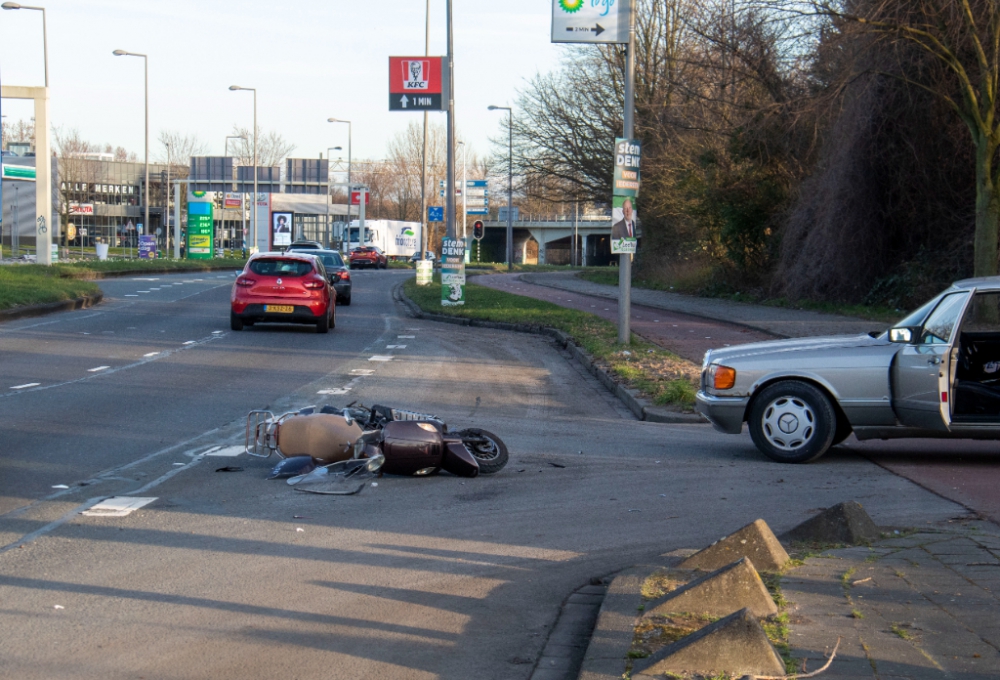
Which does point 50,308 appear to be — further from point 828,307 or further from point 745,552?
point 745,552

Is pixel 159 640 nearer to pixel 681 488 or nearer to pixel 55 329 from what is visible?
pixel 681 488

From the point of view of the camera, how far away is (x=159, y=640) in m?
4.56

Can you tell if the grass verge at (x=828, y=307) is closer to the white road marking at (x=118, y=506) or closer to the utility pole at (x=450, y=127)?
the utility pole at (x=450, y=127)

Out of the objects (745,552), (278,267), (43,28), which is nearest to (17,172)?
(43,28)

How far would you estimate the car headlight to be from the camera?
9125mm

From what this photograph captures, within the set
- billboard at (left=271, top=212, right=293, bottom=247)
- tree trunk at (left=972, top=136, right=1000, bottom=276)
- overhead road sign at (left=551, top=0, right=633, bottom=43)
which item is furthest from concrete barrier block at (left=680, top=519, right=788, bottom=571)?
billboard at (left=271, top=212, right=293, bottom=247)

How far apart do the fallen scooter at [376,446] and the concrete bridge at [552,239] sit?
91249 millimetres

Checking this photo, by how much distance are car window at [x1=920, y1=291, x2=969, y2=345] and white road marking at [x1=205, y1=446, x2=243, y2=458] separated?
5.79 meters

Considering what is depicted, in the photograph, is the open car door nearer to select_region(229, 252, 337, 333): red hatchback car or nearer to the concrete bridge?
select_region(229, 252, 337, 333): red hatchback car

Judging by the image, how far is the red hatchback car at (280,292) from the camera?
20.7 m

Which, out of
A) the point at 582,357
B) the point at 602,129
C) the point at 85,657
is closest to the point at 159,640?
the point at 85,657

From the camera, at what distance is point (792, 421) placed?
8938mm

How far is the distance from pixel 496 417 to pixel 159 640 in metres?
7.03

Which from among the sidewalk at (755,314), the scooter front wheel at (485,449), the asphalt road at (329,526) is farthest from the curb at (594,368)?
the sidewalk at (755,314)
